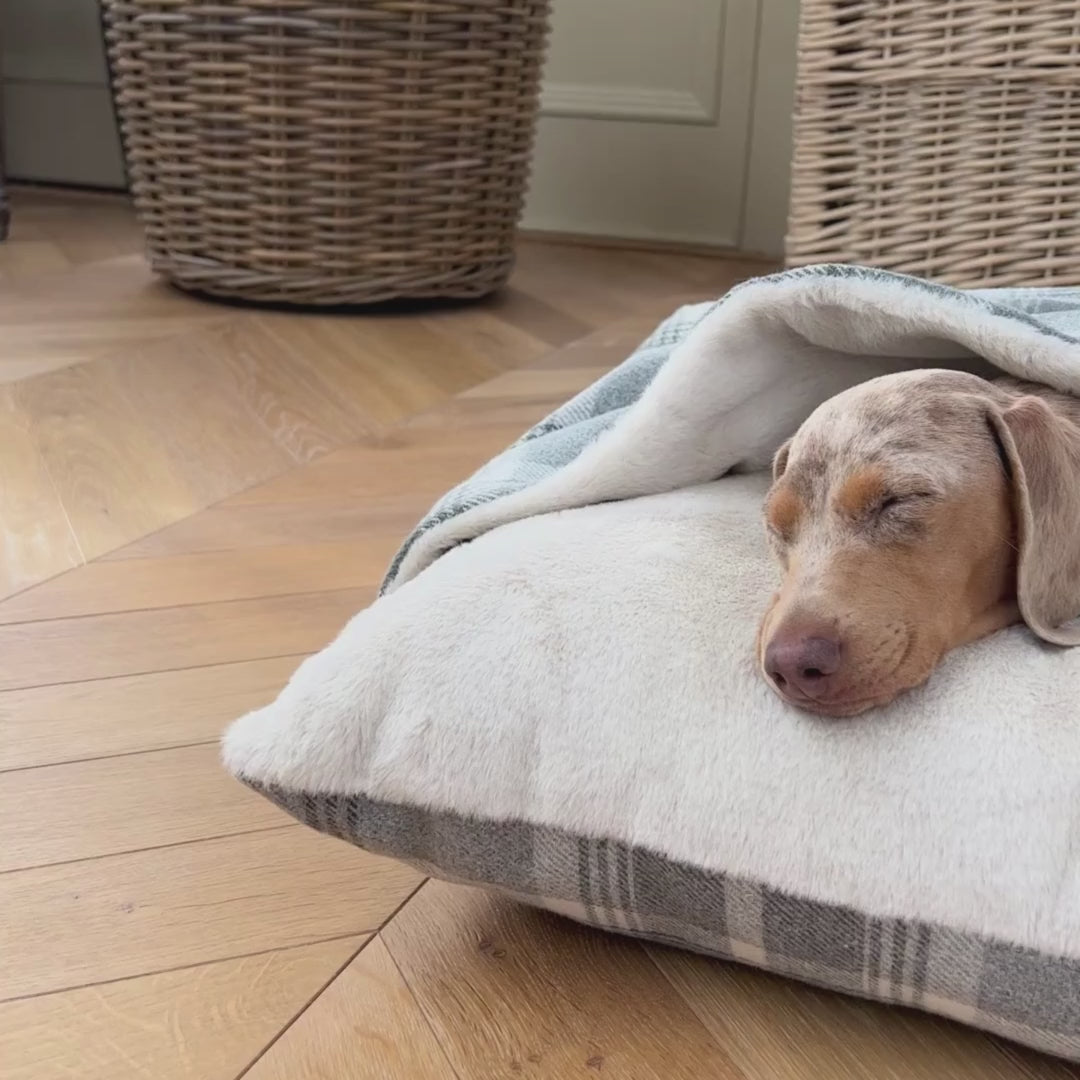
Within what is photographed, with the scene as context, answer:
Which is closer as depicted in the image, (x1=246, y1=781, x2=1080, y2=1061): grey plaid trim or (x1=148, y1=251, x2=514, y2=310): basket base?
(x1=246, y1=781, x2=1080, y2=1061): grey plaid trim

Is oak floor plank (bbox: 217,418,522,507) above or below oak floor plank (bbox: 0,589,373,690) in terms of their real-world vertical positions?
below

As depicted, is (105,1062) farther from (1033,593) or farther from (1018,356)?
(1018,356)

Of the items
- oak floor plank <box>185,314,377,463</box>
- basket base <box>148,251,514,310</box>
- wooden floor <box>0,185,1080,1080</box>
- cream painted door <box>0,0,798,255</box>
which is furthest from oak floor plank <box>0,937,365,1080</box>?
cream painted door <box>0,0,798,255</box>

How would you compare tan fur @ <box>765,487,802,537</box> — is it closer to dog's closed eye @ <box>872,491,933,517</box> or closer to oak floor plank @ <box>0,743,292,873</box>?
dog's closed eye @ <box>872,491,933,517</box>

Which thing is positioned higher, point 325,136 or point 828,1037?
point 325,136

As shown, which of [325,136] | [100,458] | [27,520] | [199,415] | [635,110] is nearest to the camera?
[27,520]

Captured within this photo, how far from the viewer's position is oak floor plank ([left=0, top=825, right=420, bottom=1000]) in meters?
0.72

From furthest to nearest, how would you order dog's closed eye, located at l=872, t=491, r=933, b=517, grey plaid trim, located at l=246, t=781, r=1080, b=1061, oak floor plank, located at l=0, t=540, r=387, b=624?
oak floor plank, located at l=0, t=540, r=387, b=624 → dog's closed eye, located at l=872, t=491, r=933, b=517 → grey plaid trim, located at l=246, t=781, r=1080, b=1061

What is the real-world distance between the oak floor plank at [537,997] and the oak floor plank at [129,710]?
0.26m

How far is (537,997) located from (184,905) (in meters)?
0.22

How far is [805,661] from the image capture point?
0.67 metres

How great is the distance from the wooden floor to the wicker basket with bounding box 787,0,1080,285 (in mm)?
471

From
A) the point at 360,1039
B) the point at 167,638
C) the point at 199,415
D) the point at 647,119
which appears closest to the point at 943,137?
the point at 199,415

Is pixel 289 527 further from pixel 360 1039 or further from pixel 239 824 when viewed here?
pixel 360 1039
